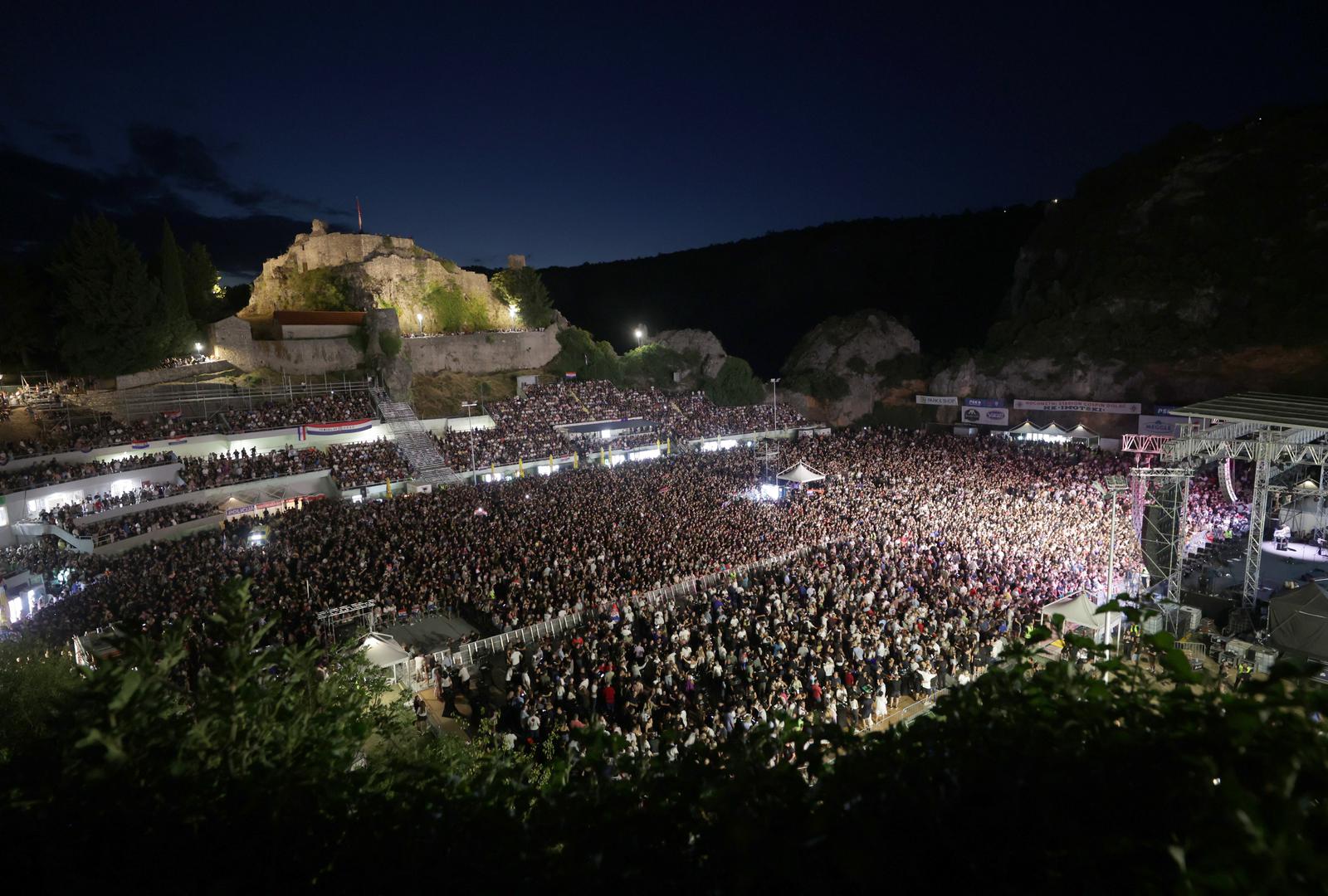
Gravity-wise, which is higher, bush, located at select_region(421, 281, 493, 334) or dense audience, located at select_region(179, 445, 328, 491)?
bush, located at select_region(421, 281, 493, 334)

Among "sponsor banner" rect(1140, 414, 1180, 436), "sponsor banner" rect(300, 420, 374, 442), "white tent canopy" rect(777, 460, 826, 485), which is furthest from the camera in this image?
"sponsor banner" rect(1140, 414, 1180, 436)

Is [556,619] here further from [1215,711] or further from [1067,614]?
[1215,711]

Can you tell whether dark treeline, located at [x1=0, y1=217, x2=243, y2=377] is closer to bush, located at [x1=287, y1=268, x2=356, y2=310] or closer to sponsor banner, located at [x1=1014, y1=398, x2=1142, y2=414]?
bush, located at [x1=287, y1=268, x2=356, y2=310]

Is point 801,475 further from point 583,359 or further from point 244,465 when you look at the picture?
point 583,359

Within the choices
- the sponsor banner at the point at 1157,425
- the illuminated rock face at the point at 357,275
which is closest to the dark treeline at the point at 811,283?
the sponsor banner at the point at 1157,425

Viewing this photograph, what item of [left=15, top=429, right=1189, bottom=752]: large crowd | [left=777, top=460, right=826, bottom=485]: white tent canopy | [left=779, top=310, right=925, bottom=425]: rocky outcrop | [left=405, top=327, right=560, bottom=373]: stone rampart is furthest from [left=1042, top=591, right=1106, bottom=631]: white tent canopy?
[left=405, top=327, right=560, bottom=373]: stone rampart

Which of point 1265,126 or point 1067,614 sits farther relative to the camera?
point 1265,126

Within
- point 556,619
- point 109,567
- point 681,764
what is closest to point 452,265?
point 109,567
